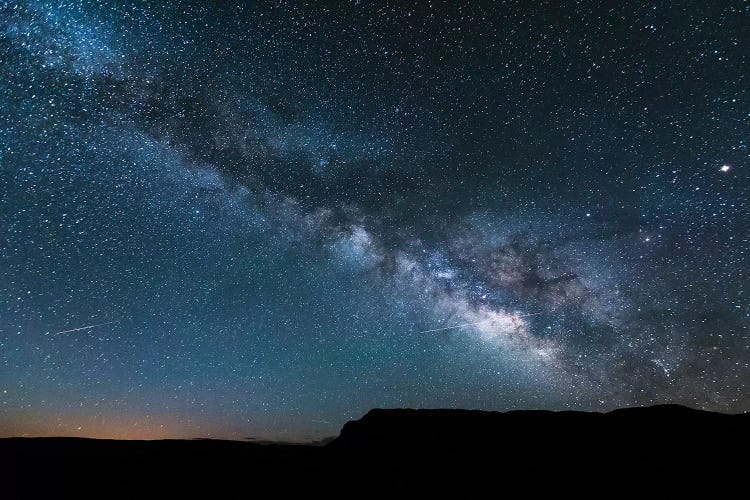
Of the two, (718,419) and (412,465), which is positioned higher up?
(718,419)

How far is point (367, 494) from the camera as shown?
12336mm

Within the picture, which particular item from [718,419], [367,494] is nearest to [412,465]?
[367,494]

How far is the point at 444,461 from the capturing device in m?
14.3

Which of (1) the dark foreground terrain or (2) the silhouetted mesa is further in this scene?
(2) the silhouetted mesa

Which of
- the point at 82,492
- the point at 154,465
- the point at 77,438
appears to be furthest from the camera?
the point at 77,438

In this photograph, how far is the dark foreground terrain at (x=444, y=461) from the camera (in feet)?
38.3

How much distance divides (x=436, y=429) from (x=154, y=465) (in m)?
12.0

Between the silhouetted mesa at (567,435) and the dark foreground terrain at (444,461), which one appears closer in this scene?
the dark foreground terrain at (444,461)

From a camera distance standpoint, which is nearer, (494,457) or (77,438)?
(494,457)

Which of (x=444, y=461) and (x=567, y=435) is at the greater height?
(x=567, y=435)

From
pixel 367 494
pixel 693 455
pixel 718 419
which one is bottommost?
pixel 367 494

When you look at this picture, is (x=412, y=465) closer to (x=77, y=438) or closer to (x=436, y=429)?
(x=436, y=429)

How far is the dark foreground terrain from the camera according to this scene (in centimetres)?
1169

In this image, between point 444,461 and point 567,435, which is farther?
point 567,435
